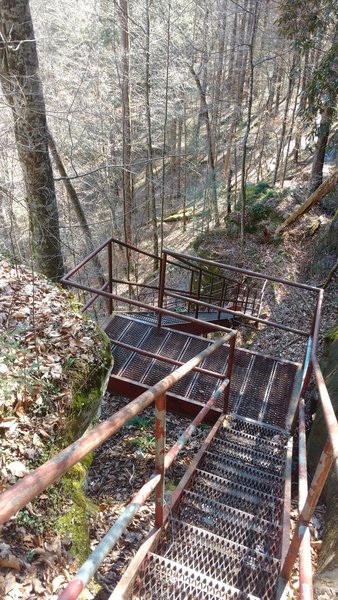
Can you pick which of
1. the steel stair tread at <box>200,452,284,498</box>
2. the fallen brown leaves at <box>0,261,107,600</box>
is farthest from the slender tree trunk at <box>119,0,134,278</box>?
the steel stair tread at <box>200,452,284,498</box>

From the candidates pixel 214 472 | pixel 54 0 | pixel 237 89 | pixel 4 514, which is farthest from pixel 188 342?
pixel 237 89

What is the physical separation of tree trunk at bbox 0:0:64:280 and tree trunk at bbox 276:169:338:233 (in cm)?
798

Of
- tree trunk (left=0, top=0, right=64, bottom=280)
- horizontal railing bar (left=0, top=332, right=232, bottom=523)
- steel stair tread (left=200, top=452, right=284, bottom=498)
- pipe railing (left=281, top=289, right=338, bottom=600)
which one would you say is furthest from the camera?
tree trunk (left=0, top=0, right=64, bottom=280)

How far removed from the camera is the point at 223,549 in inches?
103

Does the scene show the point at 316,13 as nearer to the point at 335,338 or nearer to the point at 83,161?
the point at 335,338

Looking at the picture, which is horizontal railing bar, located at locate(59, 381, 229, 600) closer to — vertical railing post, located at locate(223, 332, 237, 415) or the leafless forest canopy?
vertical railing post, located at locate(223, 332, 237, 415)

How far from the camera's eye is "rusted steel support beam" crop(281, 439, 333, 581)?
1.74m

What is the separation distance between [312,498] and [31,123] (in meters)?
6.18

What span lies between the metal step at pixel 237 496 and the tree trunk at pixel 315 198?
9971 mm

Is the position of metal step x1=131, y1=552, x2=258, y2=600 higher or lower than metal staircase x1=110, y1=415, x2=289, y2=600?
higher

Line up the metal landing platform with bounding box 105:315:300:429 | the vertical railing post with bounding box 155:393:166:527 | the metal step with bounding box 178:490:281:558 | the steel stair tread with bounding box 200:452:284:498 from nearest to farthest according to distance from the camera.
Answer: the vertical railing post with bounding box 155:393:166:527 → the metal step with bounding box 178:490:281:558 → the steel stair tread with bounding box 200:452:284:498 → the metal landing platform with bounding box 105:315:300:429

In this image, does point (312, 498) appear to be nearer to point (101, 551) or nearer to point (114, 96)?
point (101, 551)

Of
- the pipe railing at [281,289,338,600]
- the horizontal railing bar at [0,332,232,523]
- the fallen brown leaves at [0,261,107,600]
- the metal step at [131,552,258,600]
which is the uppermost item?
the horizontal railing bar at [0,332,232,523]

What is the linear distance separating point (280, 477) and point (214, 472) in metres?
0.60
